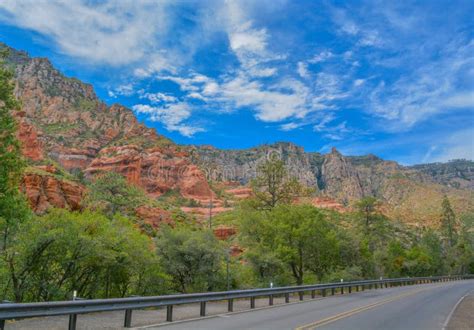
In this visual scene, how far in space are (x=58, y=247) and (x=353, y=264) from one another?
1283 inches

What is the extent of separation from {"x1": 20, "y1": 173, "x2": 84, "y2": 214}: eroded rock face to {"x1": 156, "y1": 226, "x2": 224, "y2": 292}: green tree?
34453 millimetres

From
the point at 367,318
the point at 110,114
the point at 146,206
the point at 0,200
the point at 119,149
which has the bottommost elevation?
the point at 367,318

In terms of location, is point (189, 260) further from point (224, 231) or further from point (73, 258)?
point (224, 231)

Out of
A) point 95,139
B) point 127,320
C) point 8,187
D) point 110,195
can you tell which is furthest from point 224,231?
point 95,139

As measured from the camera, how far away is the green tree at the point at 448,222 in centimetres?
8909

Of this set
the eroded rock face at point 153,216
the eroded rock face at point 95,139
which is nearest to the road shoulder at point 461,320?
the eroded rock face at point 153,216

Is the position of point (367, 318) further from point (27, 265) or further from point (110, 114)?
point (110, 114)

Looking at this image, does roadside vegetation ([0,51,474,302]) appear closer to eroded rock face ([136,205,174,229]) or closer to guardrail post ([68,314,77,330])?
guardrail post ([68,314,77,330])

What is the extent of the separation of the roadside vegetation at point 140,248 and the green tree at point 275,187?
11 cm

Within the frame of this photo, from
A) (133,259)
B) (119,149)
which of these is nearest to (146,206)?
(133,259)

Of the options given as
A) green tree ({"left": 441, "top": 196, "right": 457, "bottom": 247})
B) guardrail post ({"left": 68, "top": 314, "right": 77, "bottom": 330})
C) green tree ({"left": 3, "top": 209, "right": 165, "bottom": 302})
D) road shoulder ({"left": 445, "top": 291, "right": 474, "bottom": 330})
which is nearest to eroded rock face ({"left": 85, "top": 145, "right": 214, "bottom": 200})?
green tree ({"left": 441, "top": 196, "right": 457, "bottom": 247})

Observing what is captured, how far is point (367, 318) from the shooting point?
1427 cm

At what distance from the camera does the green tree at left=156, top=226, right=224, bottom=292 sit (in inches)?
969

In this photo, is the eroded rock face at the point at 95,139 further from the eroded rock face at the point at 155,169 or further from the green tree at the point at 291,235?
the green tree at the point at 291,235
